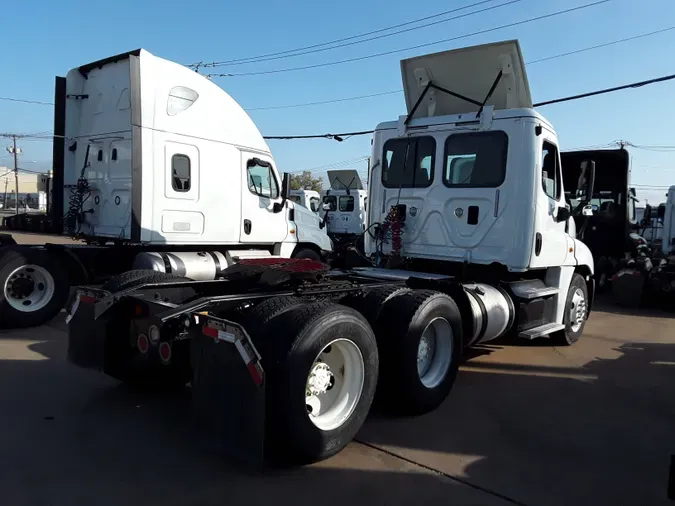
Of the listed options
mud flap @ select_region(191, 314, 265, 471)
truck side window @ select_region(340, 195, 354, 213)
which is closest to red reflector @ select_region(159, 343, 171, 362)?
mud flap @ select_region(191, 314, 265, 471)

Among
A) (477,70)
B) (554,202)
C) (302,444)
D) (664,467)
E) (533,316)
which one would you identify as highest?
(477,70)

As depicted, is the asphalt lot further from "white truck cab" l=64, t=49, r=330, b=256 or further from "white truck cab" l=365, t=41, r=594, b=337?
"white truck cab" l=64, t=49, r=330, b=256

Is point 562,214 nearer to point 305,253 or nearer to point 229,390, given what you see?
point 229,390

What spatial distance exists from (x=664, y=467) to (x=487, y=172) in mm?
3428

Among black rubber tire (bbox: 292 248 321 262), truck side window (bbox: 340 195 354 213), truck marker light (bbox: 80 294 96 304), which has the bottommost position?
truck marker light (bbox: 80 294 96 304)

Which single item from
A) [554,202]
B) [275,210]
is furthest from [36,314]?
[554,202]

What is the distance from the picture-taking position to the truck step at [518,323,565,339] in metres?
6.17

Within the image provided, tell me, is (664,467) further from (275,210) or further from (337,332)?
(275,210)

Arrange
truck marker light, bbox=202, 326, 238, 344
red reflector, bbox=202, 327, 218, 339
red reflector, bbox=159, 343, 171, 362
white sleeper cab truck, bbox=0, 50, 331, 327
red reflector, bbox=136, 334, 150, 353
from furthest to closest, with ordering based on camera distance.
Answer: white sleeper cab truck, bbox=0, 50, 331, 327 → red reflector, bbox=136, 334, 150, 353 → red reflector, bbox=159, 343, 171, 362 → red reflector, bbox=202, 327, 218, 339 → truck marker light, bbox=202, 326, 238, 344

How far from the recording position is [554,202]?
6.60 m

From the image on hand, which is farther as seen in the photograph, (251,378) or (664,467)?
(664,467)

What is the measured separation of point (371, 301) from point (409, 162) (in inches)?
105

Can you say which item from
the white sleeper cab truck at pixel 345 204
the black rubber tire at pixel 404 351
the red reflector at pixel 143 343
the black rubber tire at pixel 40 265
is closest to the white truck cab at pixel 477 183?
the black rubber tire at pixel 404 351

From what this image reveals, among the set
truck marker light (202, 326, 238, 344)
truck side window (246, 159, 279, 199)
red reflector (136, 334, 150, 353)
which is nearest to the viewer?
truck marker light (202, 326, 238, 344)
